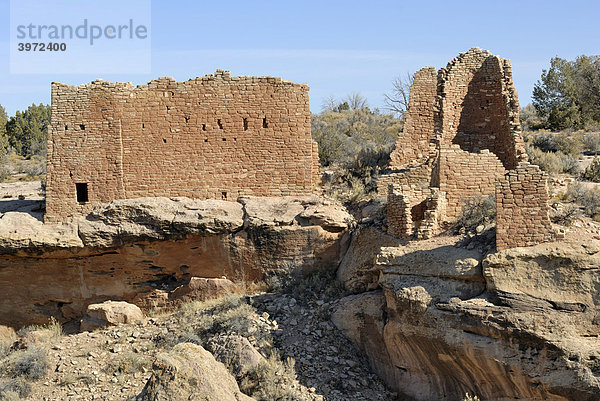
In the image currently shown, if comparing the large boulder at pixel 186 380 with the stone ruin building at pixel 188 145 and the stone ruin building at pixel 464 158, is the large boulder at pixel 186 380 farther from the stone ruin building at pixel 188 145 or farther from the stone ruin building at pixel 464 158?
the stone ruin building at pixel 188 145

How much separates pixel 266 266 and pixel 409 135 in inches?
180

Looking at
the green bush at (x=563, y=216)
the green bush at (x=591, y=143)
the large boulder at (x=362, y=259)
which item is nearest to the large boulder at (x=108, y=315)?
the large boulder at (x=362, y=259)

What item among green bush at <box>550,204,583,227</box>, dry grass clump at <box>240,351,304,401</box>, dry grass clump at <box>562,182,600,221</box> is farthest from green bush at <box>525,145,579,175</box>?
dry grass clump at <box>240,351,304,401</box>

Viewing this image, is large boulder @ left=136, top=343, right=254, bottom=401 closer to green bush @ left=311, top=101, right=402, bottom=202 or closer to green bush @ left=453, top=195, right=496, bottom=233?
green bush @ left=453, top=195, right=496, bottom=233

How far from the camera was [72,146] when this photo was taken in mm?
16734

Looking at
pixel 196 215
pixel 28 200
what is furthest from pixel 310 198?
pixel 28 200

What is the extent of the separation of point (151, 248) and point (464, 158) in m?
6.98

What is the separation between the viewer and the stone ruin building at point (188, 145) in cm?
1650

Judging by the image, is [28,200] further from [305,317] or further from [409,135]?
[409,135]

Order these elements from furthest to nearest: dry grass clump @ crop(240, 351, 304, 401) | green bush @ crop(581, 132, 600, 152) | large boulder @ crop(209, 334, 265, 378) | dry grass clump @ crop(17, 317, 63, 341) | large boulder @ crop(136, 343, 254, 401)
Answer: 1. green bush @ crop(581, 132, 600, 152)
2. dry grass clump @ crop(17, 317, 63, 341)
3. large boulder @ crop(209, 334, 265, 378)
4. dry grass clump @ crop(240, 351, 304, 401)
5. large boulder @ crop(136, 343, 254, 401)

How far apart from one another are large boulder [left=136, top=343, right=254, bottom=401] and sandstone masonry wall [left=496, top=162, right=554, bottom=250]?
4.91 metres

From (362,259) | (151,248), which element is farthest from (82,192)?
(362,259)

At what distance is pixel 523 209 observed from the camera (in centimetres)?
1214

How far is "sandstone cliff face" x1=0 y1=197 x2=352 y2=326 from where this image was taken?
→ 15844 mm
